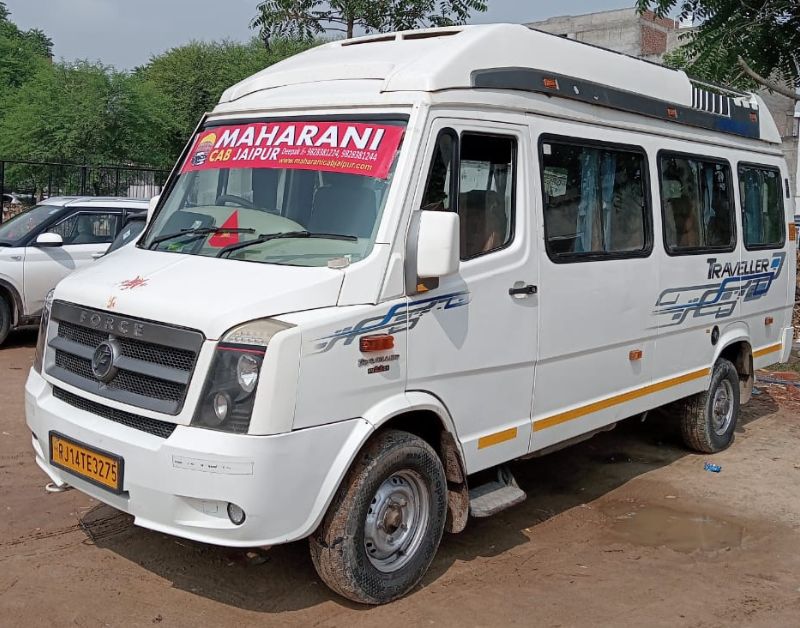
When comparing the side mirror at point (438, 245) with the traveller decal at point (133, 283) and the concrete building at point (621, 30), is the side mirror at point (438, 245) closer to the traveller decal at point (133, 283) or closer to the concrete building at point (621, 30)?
the traveller decal at point (133, 283)

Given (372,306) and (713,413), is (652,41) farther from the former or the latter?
(372,306)

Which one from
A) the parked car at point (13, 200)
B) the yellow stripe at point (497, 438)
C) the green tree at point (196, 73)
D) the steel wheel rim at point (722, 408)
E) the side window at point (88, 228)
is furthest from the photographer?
the green tree at point (196, 73)

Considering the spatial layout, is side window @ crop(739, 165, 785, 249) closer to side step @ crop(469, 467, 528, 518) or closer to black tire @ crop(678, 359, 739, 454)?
black tire @ crop(678, 359, 739, 454)

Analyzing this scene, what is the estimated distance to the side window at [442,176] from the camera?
441 centimetres

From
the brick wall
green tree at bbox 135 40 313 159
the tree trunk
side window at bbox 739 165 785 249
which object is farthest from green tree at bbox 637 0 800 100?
the brick wall

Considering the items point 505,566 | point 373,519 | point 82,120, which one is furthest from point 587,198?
point 82,120

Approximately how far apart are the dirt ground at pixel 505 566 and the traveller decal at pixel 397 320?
1357 mm

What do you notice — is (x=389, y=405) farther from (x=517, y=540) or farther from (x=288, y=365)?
(x=517, y=540)

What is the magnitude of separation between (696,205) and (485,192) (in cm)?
268

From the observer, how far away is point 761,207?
7.75 metres

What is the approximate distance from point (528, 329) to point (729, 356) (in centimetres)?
348

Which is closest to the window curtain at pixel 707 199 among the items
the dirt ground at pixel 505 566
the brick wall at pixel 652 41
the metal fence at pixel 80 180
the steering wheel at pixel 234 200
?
the dirt ground at pixel 505 566

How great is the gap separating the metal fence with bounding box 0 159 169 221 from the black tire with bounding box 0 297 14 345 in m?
8.88

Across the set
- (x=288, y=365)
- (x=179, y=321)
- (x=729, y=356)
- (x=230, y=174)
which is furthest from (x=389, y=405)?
(x=729, y=356)
